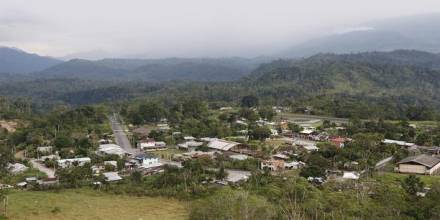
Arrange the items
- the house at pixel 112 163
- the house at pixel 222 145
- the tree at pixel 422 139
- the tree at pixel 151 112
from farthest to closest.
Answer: the tree at pixel 151 112 → the tree at pixel 422 139 → the house at pixel 222 145 → the house at pixel 112 163

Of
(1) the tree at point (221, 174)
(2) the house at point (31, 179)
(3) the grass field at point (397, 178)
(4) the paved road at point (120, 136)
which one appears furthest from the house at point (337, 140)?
(2) the house at point (31, 179)

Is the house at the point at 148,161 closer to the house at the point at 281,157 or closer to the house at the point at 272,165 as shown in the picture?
the house at the point at 272,165

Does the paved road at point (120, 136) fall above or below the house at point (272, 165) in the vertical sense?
below

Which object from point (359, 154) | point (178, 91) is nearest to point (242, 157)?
point (359, 154)

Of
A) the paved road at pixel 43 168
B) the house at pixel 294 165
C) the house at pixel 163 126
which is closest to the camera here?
the paved road at pixel 43 168

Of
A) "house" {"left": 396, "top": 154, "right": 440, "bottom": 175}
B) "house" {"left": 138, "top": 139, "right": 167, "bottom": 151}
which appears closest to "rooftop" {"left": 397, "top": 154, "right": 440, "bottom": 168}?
"house" {"left": 396, "top": 154, "right": 440, "bottom": 175}

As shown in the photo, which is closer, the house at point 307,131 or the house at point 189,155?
the house at point 189,155
